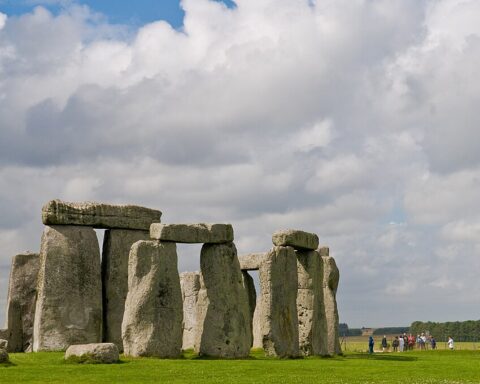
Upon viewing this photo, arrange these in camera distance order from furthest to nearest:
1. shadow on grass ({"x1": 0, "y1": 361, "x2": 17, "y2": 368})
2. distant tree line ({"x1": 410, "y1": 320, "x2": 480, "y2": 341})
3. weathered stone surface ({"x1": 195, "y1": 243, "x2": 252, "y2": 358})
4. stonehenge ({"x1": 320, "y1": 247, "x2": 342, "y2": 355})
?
distant tree line ({"x1": 410, "y1": 320, "x2": 480, "y2": 341})
stonehenge ({"x1": 320, "y1": 247, "x2": 342, "y2": 355})
weathered stone surface ({"x1": 195, "y1": 243, "x2": 252, "y2": 358})
shadow on grass ({"x1": 0, "y1": 361, "x2": 17, "y2": 368})

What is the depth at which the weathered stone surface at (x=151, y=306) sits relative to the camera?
82.9ft

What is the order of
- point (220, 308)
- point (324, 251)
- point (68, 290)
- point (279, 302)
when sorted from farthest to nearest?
point (324, 251) → point (68, 290) → point (279, 302) → point (220, 308)

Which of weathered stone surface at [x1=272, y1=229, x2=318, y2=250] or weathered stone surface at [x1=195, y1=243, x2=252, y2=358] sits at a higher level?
weathered stone surface at [x1=272, y1=229, x2=318, y2=250]

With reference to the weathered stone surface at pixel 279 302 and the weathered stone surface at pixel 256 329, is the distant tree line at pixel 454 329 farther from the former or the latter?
the weathered stone surface at pixel 279 302

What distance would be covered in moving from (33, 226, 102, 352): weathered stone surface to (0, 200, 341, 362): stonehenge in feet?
0.10

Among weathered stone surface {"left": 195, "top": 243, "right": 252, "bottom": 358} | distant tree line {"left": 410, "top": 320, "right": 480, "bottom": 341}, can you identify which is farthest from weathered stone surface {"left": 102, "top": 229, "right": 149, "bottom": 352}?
distant tree line {"left": 410, "top": 320, "right": 480, "bottom": 341}

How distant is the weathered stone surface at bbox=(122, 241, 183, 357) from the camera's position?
2527 cm

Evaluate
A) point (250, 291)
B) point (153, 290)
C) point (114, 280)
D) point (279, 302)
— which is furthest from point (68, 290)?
point (250, 291)

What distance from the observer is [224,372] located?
21.9m

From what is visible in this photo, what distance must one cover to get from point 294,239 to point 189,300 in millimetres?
9019

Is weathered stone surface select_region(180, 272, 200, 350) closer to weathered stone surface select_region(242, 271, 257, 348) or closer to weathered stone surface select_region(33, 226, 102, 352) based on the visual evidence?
weathered stone surface select_region(242, 271, 257, 348)

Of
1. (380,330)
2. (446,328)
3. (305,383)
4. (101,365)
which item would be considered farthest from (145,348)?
(380,330)

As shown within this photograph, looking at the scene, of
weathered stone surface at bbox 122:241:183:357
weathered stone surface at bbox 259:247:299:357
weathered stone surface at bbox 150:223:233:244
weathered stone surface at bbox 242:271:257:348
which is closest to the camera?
weathered stone surface at bbox 122:241:183:357

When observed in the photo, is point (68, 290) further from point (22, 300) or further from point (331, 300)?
point (331, 300)
